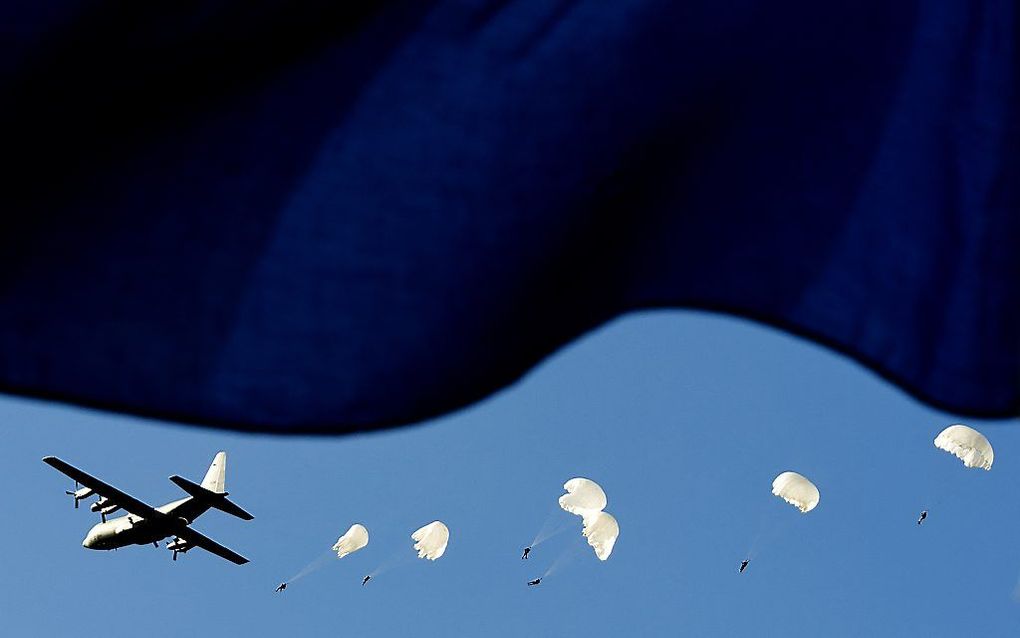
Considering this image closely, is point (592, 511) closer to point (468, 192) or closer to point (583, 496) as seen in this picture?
point (583, 496)

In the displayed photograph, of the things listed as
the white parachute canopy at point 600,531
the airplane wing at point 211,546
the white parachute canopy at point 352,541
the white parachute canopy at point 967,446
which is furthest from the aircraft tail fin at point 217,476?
the white parachute canopy at point 967,446

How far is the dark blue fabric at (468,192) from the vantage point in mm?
4438

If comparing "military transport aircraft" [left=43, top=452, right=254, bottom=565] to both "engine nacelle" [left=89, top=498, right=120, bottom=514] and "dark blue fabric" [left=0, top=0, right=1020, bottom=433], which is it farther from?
"dark blue fabric" [left=0, top=0, right=1020, bottom=433]

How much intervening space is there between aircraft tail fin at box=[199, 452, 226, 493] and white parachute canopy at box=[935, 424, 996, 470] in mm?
35927

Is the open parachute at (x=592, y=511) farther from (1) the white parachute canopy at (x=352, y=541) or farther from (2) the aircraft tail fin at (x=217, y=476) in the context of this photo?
(2) the aircraft tail fin at (x=217, y=476)

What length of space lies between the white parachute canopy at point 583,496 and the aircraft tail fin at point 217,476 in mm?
27464

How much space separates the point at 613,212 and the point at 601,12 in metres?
0.85

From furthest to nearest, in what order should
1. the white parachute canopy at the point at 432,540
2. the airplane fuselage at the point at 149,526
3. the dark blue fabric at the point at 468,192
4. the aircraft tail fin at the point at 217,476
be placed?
1. the aircraft tail fin at the point at 217,476
2. the airplane fuselage at the point at 149,526
3. the white parachute canopy at the point at 432,540
4. the dark blue fabric at the point at 468,192

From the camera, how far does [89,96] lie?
176 inches

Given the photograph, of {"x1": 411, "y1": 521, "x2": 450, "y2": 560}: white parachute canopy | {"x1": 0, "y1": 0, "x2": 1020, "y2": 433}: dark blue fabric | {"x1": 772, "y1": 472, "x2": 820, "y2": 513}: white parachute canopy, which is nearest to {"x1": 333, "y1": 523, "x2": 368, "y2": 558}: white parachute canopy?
{"x1": 411, "y1": 521, "x2": 450, "y2": 560}: white parachute canopy

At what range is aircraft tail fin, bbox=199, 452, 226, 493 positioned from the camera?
6097 cm

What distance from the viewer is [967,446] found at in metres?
35.7

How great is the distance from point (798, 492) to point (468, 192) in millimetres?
33233

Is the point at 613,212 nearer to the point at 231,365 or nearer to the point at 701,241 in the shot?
the point at 701,241
